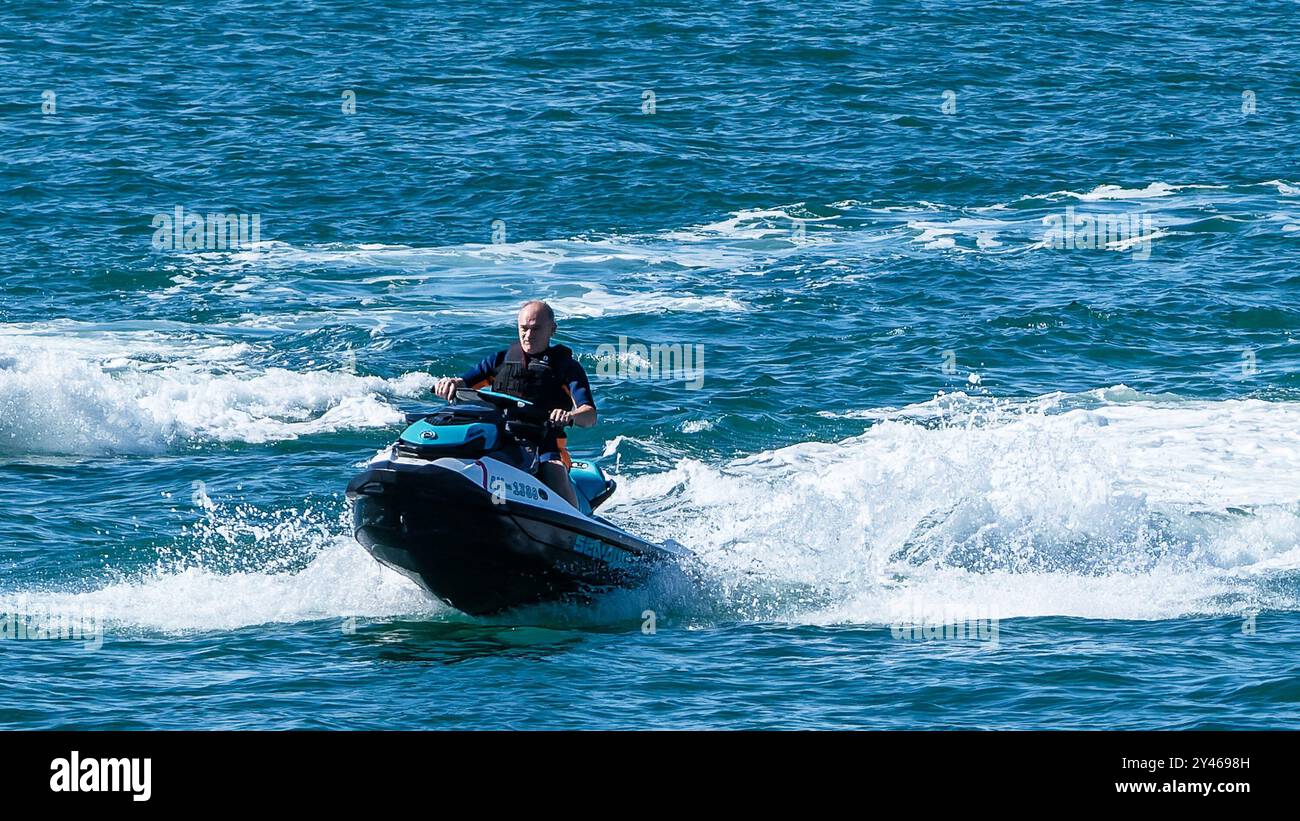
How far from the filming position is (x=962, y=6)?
46.5 m

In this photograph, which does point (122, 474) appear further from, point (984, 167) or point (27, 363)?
point (984, 167)

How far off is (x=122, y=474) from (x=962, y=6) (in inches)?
1334

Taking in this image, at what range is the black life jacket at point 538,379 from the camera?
12.4 metres

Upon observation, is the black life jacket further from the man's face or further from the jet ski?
the jet ski

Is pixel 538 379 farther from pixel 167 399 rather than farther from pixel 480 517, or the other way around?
pixel 167 399

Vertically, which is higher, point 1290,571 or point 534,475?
point 534,475

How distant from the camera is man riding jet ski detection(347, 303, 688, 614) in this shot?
11.8 metres

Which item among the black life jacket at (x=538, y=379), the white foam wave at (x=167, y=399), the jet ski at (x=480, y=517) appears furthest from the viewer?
the white foam wave at (x=167, y=399)

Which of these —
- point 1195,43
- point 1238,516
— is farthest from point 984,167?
point 1238,516
